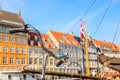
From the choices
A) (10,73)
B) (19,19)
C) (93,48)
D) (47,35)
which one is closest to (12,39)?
(19,19)

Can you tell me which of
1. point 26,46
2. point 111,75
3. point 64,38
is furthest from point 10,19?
point 111,75

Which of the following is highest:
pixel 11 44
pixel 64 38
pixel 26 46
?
pixel 64 38

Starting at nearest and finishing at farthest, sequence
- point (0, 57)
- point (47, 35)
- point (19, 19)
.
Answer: point (0, 57)
point (19, 19)
point (47, 35)

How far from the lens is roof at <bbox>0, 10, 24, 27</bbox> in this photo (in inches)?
1655

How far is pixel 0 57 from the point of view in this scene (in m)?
39.8

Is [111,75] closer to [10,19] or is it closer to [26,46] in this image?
[26,46]

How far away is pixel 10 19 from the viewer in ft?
144

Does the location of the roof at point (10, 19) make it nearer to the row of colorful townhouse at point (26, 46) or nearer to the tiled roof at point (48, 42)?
the row of colorful townhouse at point (26, 46)

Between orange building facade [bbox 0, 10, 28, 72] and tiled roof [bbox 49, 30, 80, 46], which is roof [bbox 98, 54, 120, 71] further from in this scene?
tiled roof [bbox 49, 30, 80, 46]

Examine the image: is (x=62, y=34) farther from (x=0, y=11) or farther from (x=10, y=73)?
(x=10, y=73)

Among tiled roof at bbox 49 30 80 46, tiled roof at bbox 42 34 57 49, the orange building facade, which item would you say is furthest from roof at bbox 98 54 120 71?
tiled roof at bbox 49 30 80 46

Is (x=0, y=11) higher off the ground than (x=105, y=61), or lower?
higher

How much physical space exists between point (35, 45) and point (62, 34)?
1020 cm

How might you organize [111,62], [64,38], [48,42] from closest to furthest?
[111,62], [48,42], [64,38]
